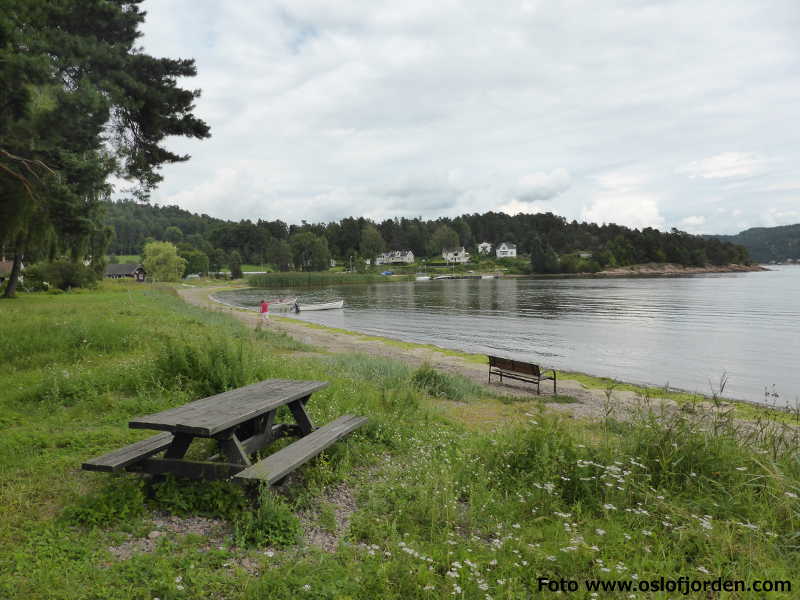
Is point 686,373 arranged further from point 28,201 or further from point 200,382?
point 28,201

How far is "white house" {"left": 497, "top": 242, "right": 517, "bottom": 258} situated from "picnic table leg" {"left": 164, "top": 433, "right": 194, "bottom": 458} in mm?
174214

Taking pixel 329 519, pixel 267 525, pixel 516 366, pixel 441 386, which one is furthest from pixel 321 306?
pixel 267 525

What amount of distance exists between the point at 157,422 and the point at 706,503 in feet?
17.0

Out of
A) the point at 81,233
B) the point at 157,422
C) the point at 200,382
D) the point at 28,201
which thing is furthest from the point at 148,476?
the point at 81,233

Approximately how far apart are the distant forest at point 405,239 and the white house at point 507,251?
11.4 ft

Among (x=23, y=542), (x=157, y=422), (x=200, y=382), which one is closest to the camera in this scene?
(x=23, y=542)

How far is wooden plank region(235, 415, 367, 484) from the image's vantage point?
162 inches

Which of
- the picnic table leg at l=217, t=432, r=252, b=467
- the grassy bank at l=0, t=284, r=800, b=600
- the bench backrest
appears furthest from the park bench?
the picnic table leg at l=217, t=432, r=252, b=467

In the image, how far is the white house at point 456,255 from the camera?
172 meters

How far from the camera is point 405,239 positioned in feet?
620

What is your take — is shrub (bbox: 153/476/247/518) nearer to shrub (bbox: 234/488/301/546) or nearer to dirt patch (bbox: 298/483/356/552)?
shrub (bbox: 234/488/301/546)

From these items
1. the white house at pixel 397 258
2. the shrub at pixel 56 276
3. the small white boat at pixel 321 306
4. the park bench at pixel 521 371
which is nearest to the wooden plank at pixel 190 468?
the park bench at pixel 521 371

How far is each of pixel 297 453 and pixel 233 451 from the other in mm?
609

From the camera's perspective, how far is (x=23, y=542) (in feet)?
11.7
